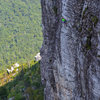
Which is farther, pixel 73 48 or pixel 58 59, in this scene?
pixel 58 59

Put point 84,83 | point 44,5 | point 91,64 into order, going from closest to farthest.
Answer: point 91,64 → point 84,83 → point 44,5

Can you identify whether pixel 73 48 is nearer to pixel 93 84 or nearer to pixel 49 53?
pixel 93 84

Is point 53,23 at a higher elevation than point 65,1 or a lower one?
lower

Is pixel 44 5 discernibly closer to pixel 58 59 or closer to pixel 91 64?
pixel 58 59

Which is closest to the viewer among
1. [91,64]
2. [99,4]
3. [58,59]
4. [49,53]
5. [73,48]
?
[99,4]

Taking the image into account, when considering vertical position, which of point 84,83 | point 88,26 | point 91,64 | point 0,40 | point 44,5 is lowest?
point 0,40

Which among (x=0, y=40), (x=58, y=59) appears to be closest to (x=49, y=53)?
(x=58, y=59)
